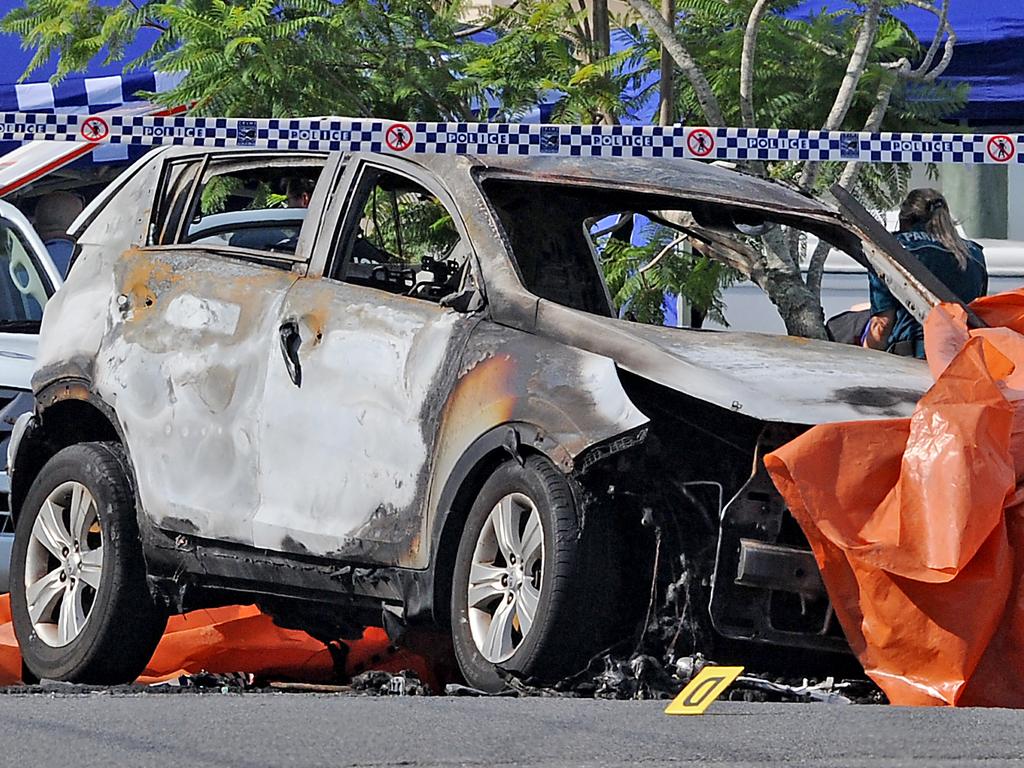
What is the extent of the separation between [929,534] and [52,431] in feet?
11.0

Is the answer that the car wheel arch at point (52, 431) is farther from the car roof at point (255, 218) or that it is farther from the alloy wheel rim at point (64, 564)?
the car roof at point (255, 218)

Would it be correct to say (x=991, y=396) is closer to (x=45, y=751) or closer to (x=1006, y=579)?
(x=1006, y=579)

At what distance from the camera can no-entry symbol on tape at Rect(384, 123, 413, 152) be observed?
28.5 feet

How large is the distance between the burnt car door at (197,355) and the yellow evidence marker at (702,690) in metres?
1.69

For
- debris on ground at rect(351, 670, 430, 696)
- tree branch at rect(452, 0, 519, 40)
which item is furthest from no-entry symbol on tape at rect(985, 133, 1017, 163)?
debris on ground at rect(351, 670, 430, 696)

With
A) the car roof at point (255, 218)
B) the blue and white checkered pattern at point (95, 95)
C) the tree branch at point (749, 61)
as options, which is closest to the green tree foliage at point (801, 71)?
the tree branch at point (749, 61)

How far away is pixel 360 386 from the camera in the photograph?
5652 mm

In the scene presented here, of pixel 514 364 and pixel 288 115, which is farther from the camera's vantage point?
pixel 288 115

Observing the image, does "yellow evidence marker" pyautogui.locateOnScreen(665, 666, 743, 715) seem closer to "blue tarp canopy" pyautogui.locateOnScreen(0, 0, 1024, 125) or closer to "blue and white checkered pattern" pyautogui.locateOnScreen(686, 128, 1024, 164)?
"blue and white checkered pattern" pyautogui.locateOnScreen(686, 128, 1024, 164)

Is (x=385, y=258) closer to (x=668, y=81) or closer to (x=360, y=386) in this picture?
(x=360, y=386)

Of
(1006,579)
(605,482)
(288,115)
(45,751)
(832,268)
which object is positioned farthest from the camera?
(832,268)

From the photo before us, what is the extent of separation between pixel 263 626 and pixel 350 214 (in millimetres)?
1659

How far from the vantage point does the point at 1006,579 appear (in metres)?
4.68

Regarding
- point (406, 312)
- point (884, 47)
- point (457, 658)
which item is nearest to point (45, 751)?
point (457, 658)
